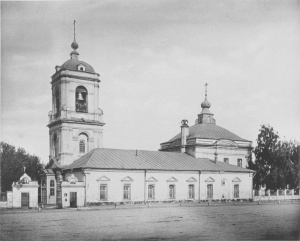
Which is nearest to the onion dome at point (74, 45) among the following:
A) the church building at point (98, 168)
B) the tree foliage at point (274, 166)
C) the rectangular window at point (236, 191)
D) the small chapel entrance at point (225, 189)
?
the church building at point (98, 168)

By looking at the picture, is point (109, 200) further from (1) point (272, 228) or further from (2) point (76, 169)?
(1) point (272, 228)

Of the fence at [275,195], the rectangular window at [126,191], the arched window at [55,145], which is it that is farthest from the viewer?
the fence at [275,195]

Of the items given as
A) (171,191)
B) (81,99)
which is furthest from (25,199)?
(171,191)

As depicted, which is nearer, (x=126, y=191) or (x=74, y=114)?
(x=126, y=191)

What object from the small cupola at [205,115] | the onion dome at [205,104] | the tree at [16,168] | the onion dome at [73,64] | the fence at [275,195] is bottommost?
the fence at [275,195]

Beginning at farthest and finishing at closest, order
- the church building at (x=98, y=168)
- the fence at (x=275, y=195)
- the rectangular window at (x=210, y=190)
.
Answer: the fence at (x=275, y=195) < the rectangular window at (x=210, y=190) < the church building at (x=98, y=168)

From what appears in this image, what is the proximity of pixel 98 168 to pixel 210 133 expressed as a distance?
12.7m

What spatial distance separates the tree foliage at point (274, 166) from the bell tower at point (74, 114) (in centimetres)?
1175

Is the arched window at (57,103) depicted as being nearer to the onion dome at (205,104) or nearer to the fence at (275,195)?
the onion dome at (205,104)

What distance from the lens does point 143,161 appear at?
28250 mm

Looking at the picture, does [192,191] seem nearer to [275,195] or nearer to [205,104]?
[275,195]

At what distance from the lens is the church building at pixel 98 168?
25.6 metres

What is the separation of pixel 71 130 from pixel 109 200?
5.61 m

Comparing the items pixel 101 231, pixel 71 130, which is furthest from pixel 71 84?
pixel 101 231
